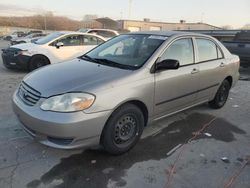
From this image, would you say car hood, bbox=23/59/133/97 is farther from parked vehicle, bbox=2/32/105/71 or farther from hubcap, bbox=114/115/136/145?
parked vehicle, bbox=2/32/105/71

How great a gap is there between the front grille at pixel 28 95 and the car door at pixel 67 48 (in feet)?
19.1

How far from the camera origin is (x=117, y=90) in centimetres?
316

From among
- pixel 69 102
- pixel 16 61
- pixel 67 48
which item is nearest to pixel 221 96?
pixel 69 102

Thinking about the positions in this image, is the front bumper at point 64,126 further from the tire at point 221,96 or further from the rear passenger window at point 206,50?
the tire at point 221,96

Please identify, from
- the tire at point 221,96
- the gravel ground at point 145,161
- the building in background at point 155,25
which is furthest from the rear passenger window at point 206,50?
the building in background at point 155,25

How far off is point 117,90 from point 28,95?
1.13m

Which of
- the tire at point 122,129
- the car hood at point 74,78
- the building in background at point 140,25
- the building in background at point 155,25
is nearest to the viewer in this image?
the car hood at point 74,78

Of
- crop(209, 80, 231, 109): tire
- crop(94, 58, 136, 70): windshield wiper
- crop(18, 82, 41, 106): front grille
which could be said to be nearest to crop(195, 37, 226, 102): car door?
crop(209, 80, 231, 109): tire

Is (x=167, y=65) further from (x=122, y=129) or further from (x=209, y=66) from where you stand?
(x=209, y=66)

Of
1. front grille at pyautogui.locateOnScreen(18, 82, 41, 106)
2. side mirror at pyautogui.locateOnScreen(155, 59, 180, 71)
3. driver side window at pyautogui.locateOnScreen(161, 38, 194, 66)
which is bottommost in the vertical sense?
front grille at pyautogui.locateOnScreen(18, 82, 41, 106)

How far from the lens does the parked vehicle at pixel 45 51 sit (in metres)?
8.77

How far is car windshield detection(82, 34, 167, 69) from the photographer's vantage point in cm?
376

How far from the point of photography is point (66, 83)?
319 centimetres

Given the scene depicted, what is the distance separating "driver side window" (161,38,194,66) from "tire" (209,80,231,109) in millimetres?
1420
